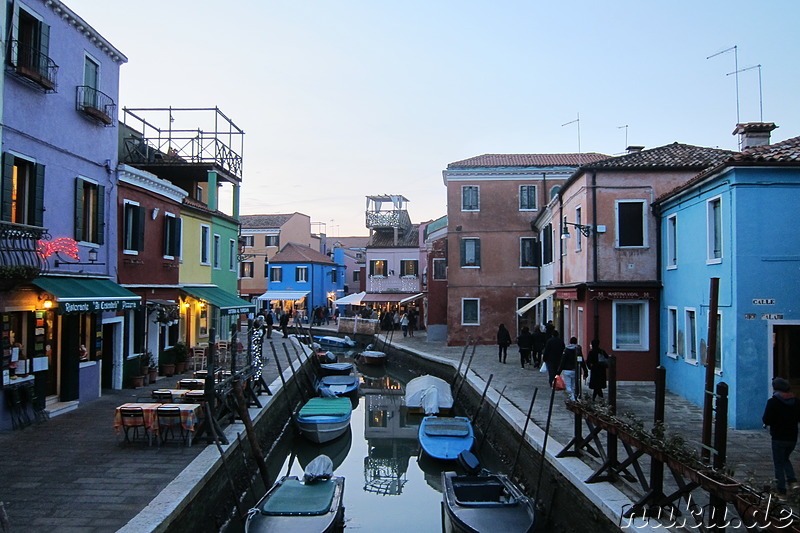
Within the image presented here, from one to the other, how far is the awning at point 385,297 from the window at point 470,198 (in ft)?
51.2

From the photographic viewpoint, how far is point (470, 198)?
30.3 meters

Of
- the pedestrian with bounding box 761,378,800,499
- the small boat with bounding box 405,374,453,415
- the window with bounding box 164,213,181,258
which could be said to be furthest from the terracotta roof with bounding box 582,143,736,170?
the window with bounding box 164,213,181,258

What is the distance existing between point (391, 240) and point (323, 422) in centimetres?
3260

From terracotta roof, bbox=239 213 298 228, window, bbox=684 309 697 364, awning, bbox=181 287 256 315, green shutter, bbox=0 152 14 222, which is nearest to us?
green shutter, bbox=0 152 14 222

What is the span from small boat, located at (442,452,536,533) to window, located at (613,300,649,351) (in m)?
8.30

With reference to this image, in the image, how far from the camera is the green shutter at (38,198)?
1266 cm

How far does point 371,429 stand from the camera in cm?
2041

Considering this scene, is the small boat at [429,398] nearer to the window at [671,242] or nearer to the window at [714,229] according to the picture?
the window at [671,242]

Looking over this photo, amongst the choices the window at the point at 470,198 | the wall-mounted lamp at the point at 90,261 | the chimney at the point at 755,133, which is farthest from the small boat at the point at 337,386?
the chimney at the point at 755,133

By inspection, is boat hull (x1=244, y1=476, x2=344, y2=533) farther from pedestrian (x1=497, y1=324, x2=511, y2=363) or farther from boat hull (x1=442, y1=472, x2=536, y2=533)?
pedestrian (x1=497, y1=324, x2=511, y2=363)

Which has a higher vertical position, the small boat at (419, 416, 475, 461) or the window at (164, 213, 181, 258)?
the window at (164, 213, 181, 258)

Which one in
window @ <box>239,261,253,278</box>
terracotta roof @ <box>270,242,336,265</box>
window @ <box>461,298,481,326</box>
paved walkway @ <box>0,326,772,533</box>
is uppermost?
terracotta roof @ <box>270,242,336,265</box>

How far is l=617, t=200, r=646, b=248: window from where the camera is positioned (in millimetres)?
18016

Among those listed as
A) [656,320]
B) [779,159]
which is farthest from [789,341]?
[656,320]
